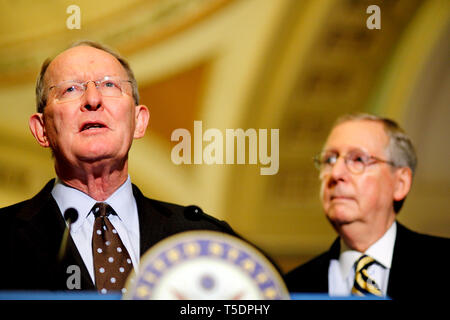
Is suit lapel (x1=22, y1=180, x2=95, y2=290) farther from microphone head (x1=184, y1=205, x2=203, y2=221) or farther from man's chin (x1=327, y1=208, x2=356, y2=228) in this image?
man's chin (x1=327, y1=208, x2=356, y2=228)

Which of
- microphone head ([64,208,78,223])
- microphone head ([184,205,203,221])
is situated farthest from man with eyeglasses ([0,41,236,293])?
microphone head ([184,205,203,221])

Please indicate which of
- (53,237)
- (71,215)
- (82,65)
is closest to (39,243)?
(53,237)

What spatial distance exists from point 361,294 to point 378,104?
860 mm

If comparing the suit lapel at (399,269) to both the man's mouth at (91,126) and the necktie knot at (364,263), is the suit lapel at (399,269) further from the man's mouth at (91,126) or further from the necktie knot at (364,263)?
the man's mouth at (91,126)

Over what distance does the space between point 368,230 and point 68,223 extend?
126cm

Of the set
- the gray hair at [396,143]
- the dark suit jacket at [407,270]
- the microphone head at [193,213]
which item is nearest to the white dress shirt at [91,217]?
the microphone head at [193,213]

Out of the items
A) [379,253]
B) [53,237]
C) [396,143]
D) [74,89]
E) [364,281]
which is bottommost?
[364,281]

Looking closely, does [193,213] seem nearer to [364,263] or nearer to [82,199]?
[82,199]

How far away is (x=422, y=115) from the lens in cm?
299

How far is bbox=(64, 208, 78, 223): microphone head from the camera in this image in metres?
2.59

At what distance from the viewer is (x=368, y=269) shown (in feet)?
9.03

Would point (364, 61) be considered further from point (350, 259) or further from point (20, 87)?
point (20, 87)

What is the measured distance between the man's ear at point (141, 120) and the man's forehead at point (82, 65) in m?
0.18
